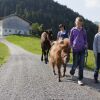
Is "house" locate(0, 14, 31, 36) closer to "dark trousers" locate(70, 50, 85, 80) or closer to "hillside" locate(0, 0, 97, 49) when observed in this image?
"hillside" locate(0, 0, 97, 49)

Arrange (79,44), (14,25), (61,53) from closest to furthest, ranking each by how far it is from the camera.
Answer: (79,44)
(61,53)
(14,25)

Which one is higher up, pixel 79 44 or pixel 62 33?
pixel 62 33

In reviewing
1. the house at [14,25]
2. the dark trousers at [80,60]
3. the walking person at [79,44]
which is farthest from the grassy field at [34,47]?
the house at [14,25]

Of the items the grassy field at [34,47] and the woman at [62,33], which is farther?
the grassy field at [34,47]

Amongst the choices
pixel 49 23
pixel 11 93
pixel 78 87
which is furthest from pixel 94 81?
pixel 49 23

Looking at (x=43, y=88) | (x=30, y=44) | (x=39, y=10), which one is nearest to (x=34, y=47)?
(x=30, y=44)

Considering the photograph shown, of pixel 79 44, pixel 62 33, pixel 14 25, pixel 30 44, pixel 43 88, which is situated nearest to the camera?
pixel 43 88

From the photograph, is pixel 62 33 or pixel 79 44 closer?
pixel 79 44

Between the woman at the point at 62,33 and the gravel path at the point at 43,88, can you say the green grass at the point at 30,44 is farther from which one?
the gravel path at the point at 43,88

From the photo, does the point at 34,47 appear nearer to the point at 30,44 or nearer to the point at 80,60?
the point at 30,44

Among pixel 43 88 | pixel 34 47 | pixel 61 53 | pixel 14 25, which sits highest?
A: pixel 14 25

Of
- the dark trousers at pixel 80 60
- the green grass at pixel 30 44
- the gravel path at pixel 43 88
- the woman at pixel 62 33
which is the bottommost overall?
the green grass at pixel 30 44

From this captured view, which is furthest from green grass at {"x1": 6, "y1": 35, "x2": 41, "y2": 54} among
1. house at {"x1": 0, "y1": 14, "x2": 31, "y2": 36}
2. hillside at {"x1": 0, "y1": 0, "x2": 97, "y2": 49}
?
hillside at {"x1": 0, "y1": 0, "x2": 97, "y2": 49}

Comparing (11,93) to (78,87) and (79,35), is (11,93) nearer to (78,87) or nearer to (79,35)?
(78,87)
